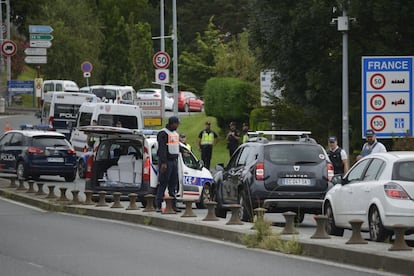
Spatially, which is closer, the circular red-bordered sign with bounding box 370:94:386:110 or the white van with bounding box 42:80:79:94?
the circular red-bordered sign with bounding box 370:94:386:110

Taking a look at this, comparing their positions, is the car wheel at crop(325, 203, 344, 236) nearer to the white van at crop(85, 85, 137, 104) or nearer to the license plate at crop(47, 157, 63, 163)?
the license plate at crop(47, 157, 63, 163)

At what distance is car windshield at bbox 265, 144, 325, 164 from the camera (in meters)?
21.2

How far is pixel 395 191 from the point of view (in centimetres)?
1630

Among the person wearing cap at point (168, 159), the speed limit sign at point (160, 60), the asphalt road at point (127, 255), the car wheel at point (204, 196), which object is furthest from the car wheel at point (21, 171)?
the asphalt road at point (127, 255)

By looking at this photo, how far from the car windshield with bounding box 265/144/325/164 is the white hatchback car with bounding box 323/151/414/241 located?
2543mm

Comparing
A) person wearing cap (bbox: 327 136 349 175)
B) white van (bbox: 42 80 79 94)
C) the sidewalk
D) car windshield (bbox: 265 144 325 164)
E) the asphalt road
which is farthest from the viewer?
white van (bbox: 42 80 79 94)

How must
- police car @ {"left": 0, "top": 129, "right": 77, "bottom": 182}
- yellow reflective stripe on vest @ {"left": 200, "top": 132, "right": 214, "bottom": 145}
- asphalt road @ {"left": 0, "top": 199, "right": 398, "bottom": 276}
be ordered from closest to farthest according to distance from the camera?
asphalt road @ {"left": 0, "top": 199, "right": 398, "bottom": 276}
police car @ {"left": 0, "top": 129, "right": 77, "bottom": 182}
yellow reflective stripe on vest @ {"left": 200, "top": 132, "right": 214, "bottom": 145}

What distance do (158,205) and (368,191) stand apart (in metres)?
6.12

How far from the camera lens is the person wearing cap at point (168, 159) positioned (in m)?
21.8

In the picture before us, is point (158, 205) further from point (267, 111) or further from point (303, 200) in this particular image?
point (267, 111)

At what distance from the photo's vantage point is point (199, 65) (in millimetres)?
74250

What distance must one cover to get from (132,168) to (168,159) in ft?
13.2

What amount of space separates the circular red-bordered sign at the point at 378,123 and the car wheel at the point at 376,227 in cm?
1053

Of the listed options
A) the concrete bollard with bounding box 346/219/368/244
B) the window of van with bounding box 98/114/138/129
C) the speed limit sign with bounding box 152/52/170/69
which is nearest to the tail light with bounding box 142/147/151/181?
the concrete bollard with bounding box 346/219/368/244
